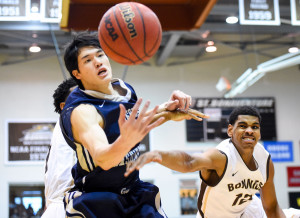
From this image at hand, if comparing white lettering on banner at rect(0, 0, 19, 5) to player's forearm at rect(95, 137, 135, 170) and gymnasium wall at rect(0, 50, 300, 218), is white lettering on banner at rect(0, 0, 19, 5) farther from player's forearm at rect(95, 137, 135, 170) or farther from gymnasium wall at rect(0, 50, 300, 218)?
gymnasium wall at rect(0, 50, 300, 218)

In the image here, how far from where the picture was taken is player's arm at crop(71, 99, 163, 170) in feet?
6.83

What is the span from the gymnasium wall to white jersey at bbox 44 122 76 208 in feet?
26.8

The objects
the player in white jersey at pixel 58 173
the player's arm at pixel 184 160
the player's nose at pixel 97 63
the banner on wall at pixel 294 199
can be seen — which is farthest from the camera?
the banner on wall at pixel 294 199

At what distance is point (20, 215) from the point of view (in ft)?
37.0

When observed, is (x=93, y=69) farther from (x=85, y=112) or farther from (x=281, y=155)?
(x=281, y=155)

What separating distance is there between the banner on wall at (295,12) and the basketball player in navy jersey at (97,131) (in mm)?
5431

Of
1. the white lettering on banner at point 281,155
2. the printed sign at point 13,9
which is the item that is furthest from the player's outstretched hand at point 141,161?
the white lettering on banner at point 281,155

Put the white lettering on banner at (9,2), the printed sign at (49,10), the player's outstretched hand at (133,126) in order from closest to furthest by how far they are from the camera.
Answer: the player's outstretched hand at (133,126) → the printed sign at (49,10) → the white lettering on banner at (9,2)

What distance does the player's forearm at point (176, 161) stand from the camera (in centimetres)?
306

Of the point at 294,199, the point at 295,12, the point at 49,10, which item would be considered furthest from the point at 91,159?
the point at 294,199

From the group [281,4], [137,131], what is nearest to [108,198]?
[137,131]

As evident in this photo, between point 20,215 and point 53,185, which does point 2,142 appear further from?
point 53,185

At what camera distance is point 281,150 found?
12758 mm

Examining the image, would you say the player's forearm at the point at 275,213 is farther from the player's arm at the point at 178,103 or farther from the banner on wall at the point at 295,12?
the banner on wall at the point at 295,12
